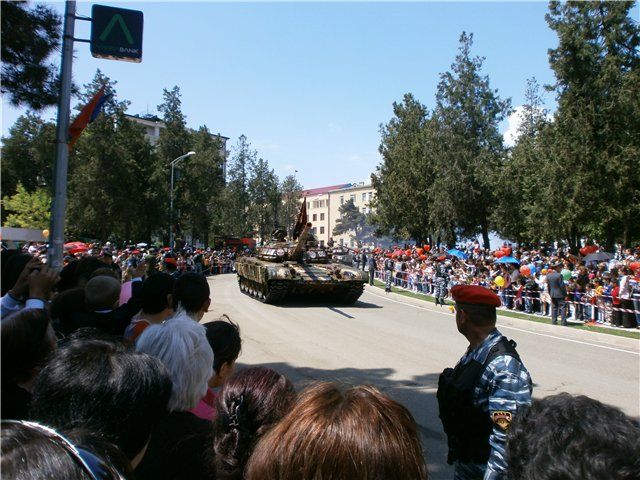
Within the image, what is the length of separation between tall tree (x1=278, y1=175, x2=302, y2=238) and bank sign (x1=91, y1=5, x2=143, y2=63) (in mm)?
55000

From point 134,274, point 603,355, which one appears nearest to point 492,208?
point 603,355

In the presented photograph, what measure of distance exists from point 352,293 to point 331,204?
74.4 meters

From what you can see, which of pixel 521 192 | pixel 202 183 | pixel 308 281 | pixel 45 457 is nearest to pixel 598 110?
pixel 521 192

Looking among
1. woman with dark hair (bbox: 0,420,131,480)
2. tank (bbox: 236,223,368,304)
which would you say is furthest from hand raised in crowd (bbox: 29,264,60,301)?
tank (bbox: 236,223,368,304)

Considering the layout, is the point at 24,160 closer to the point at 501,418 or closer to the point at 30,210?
the point at 30,210

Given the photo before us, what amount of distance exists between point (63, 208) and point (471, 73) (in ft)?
125

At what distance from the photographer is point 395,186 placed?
43688 mm

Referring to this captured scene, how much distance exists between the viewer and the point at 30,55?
6.55 meters

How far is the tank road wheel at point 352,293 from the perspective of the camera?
17.3 meters

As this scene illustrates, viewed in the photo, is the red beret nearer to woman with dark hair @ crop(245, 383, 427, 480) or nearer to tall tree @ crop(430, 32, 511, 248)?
woman with dark hair @ crop(245, 383, 427, 480)

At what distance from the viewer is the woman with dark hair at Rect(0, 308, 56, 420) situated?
236cm

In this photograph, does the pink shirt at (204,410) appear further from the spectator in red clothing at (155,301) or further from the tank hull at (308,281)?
the tank hull at (308,281)

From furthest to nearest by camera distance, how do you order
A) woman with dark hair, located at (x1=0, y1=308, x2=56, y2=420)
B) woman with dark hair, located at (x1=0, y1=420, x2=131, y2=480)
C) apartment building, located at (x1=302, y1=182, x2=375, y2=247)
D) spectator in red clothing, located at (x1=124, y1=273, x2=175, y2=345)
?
apartment building, located at (x1=302, y1=182, x2=375, y2=247), spectator in red clothing, located at (x1=124, y1=273, x2=175, y2=345), woman with dark hair, located at (x1=0, y1=308, x2=56, y2=420), woman with dark hair, located at (x1=0, y1=420, x2=131, y2=480)

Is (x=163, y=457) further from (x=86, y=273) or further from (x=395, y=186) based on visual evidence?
(x=395, y=186)
